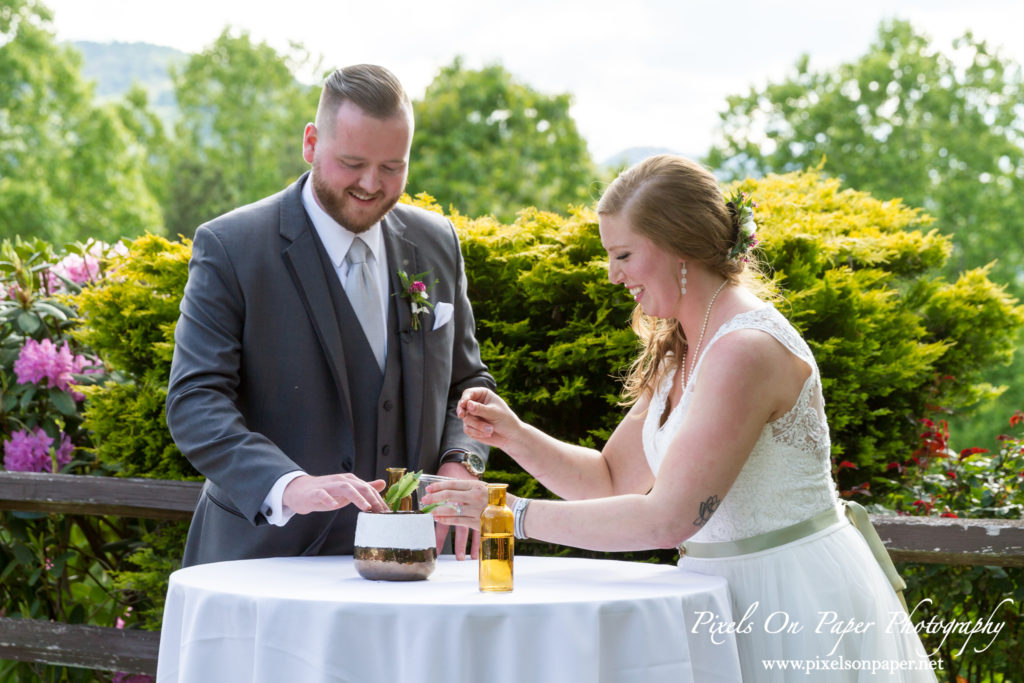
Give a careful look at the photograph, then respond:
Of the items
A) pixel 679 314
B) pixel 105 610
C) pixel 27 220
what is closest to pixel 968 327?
pixel 679 314

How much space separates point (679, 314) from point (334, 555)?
1125 mm

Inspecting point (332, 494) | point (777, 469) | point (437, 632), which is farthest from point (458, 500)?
point (777, 469)

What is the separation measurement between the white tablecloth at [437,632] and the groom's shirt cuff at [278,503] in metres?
0.20

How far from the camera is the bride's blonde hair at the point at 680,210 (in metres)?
2.60

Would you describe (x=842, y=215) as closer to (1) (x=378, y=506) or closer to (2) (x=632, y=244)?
(2) (x=632, y=244)

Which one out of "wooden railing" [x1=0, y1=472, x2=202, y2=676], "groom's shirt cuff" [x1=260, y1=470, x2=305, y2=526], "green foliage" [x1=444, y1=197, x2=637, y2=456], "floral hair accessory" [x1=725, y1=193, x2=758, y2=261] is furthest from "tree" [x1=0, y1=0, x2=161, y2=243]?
"floral hair accessory" [x1=725, y1=193, x2=758, y2=261]

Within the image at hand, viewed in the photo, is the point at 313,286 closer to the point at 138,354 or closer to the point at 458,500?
the point at 458,500

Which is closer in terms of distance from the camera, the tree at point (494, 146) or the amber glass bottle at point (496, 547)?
the amber glass bottle at point (496, 547)

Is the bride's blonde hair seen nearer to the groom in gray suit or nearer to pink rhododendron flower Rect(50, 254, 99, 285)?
the groom in gray suit

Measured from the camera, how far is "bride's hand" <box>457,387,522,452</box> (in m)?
2.89

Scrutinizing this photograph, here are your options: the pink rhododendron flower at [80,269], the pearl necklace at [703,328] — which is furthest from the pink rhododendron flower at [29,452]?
the pearl necklace at [703,328]

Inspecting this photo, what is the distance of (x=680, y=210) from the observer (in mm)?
2602

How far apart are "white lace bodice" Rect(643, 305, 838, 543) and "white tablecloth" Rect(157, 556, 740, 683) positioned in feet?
0.74

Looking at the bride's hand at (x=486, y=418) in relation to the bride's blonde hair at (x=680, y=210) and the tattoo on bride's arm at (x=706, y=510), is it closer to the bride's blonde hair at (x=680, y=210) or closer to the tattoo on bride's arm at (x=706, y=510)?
the bride's blonde hair at (x=680, y=210)
